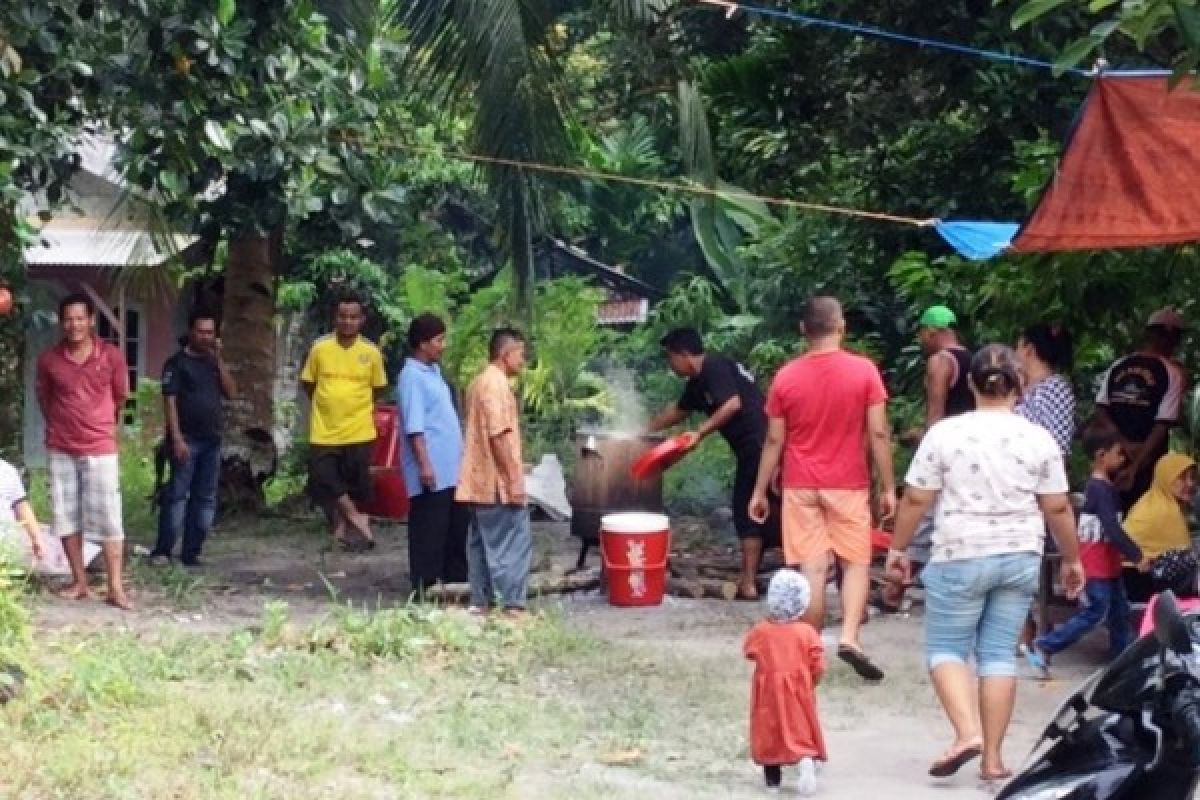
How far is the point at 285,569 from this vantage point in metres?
13.3

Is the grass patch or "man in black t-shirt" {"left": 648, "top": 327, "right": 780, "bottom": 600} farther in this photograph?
"man in black t-shirt" {"left": 648, "top": 327, "right": 780, "bottom": 600}

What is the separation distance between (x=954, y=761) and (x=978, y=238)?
460 centimetres

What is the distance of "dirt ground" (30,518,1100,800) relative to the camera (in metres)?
7.42

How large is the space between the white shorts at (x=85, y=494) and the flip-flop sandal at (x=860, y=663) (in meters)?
4.32

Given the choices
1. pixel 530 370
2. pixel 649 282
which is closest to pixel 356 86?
pixel 530 370

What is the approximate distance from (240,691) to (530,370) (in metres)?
12.7

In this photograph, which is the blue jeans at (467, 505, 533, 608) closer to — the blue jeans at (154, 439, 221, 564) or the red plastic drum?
the blue jeans at (154, 439, 221, 564)

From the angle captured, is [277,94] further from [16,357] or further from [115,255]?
[115,255]

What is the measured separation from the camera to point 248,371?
51.3 feet

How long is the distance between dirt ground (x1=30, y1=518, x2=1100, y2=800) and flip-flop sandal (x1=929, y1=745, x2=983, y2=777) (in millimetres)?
63

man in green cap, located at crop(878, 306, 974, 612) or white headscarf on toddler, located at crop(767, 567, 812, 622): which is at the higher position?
man in green cap, located at crop(878, 306, 974, 612)

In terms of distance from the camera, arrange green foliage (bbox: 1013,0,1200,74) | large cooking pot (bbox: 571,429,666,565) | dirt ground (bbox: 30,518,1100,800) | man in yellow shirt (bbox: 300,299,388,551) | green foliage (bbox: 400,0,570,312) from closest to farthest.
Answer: green foliage (bbox: 1013,0,1200,74)
dirt ground (bbox: 30,518,1100,800)
green foliage (bbox: 400,0,570,312)
large cooking pot (bbox: 571,429,666,565)
man in yellow shirt (bbox: 300,299,388,551)

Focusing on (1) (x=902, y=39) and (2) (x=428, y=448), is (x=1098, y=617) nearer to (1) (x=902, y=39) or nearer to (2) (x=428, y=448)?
(1) (x=902, y=39)

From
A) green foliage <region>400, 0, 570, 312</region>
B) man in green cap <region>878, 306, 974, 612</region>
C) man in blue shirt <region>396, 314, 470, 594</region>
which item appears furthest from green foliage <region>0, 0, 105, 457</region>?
man in green cap <region>878, 306, 974, 612</region>
